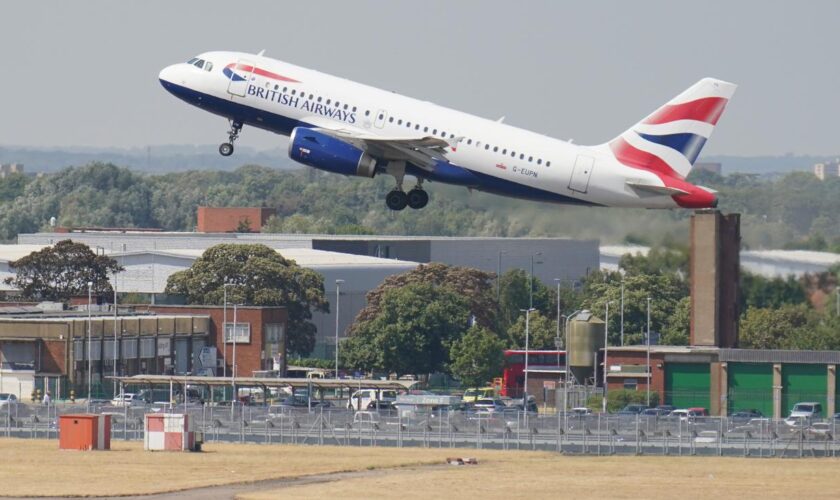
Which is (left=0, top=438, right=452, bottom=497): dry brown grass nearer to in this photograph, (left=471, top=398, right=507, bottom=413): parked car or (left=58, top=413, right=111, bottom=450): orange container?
(left=58, top=413, right=111, bottom=450): orange container

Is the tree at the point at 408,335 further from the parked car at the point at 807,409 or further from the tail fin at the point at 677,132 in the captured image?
the tail fin at the point at 677,132

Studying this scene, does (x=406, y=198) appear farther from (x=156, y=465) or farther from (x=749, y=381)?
(x=749, y=381)

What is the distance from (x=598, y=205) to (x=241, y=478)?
80.4 ft

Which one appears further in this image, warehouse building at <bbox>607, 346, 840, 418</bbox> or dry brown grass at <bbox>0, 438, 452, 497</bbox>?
warehouse building at <bbox>607, 346, 840, 418</bbox>

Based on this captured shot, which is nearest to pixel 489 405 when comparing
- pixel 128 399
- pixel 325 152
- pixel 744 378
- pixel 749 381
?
pixel 744 378

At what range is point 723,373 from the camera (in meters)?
145

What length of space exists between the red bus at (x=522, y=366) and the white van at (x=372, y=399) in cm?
1581

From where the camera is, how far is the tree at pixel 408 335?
182 m

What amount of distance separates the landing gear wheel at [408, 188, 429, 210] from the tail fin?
10255 mm

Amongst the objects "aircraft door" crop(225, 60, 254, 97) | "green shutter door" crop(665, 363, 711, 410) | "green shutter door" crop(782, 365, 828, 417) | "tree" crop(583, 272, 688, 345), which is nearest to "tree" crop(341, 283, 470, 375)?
"tree" crop(583, 272, 688, 345)

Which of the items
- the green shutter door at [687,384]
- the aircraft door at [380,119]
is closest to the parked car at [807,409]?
the green shutter door at [687,384]

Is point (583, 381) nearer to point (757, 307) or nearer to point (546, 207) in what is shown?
point (757, 307)


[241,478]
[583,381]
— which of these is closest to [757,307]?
[583,381]

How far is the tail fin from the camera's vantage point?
4053 inches
